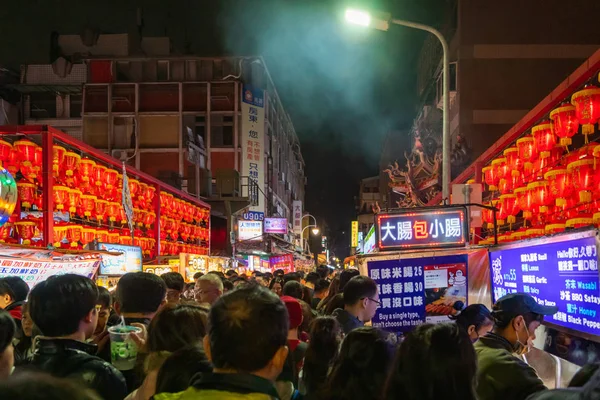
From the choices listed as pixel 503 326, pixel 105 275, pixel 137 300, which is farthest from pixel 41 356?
pixel 105 275

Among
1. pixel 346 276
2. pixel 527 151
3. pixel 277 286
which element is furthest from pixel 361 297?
pixel 527 151

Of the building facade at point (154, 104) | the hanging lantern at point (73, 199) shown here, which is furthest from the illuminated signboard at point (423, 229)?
the building facade at point (154, 104)

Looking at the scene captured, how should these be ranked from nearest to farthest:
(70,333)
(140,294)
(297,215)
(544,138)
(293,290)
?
1. (70,333)
2. (140,294)
3. (293,290)
4. (544,138)
5. (297,215)

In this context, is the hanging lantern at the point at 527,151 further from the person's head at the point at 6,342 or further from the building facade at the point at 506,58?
the building facade at the point at 506,58

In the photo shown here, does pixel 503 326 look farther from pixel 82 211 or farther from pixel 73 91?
pixel 73 91

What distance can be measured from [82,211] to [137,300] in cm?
1028

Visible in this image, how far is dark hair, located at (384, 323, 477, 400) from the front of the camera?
2.48 metres

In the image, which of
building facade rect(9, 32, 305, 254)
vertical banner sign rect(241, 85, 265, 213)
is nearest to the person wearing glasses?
building facade rect(9, 32, 305, 254)

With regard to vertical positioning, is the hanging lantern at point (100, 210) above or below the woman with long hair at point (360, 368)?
above

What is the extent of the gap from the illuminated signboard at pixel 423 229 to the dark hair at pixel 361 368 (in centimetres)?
449

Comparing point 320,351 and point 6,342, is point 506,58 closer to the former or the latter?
point 320,351

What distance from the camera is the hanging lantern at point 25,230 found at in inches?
A: 476

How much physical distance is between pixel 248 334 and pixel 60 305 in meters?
1.53

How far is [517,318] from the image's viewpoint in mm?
3945
